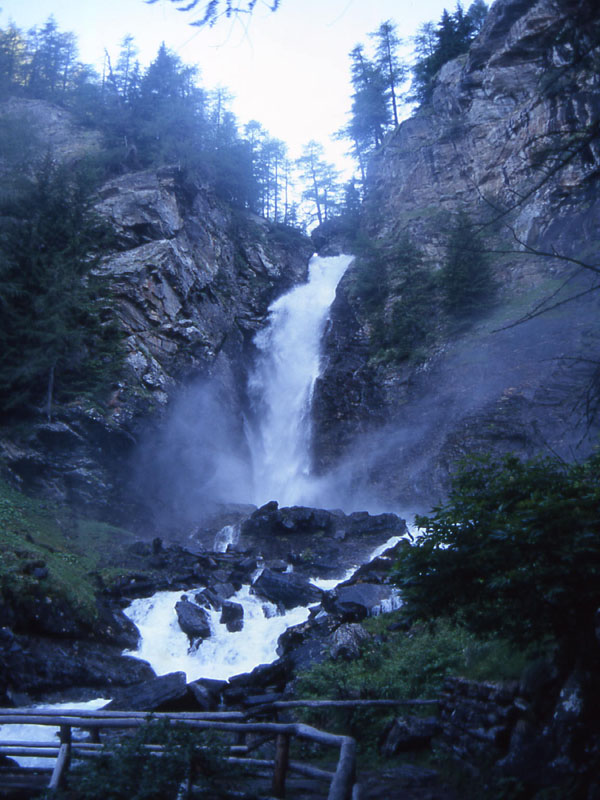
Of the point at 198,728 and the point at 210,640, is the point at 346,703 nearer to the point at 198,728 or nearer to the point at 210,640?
the point at 198,728

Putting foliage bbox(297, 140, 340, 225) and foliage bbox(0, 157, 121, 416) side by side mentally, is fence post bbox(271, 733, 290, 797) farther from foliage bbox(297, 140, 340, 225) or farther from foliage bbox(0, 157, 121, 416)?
foliage bbox(297, 140, 340, 225)

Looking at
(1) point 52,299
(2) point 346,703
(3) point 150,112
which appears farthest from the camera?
(3) point 150,112

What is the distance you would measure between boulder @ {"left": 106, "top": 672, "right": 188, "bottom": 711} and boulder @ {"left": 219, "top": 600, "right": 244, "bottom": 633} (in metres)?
3.96

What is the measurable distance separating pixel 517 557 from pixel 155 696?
26.2 ft

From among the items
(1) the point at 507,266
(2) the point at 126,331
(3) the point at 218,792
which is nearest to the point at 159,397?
(2) the point at 126,331

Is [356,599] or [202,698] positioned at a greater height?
[356,599]

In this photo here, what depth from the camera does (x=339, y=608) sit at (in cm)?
1321

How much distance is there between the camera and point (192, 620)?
14.1 meters

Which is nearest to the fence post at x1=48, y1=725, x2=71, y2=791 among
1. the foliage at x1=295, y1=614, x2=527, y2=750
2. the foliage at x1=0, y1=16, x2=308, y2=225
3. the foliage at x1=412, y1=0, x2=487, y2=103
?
the foliage at x1=295, y1=614, x2=527, y2=750

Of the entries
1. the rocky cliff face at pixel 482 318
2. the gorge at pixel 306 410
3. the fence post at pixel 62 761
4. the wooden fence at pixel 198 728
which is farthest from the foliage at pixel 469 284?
the fence post at pixel 62 761

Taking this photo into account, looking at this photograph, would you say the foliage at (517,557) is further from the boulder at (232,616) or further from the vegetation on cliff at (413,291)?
the vegetation on cliff at (413,291)

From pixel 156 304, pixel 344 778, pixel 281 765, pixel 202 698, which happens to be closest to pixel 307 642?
pixel 202 698

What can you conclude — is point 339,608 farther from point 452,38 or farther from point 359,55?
point 359,55

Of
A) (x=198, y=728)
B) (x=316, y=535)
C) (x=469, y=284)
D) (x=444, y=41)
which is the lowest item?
(x=198, y=728)
